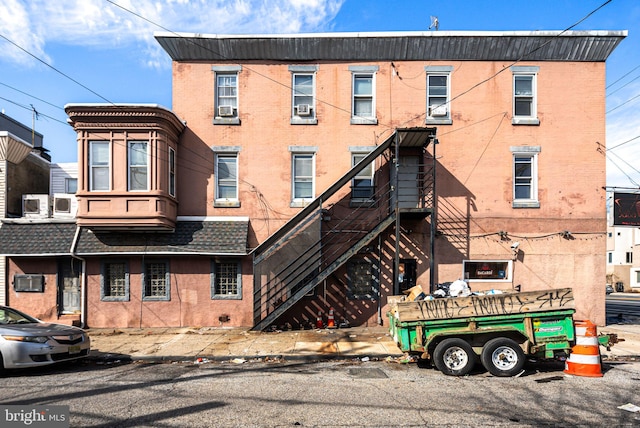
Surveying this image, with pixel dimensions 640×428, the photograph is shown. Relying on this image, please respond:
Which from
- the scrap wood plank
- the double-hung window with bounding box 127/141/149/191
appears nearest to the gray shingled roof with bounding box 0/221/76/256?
the double-hung window with bounding box 127/141/149/191

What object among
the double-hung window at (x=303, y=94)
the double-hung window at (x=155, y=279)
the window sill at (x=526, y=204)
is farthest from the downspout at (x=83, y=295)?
the window sill at (x=526, y=204)

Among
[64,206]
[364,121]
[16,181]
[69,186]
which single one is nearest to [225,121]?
[364,121]

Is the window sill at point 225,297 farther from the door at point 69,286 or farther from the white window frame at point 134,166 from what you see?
the door at point 69,286

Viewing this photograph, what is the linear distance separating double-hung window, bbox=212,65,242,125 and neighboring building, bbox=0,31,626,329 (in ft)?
0.17

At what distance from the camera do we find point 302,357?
30.5 feet

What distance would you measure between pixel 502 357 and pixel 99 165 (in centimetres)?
1229

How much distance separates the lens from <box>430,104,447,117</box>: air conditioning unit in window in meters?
13.5

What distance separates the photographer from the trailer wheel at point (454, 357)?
7.73m

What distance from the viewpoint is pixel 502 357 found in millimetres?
7746

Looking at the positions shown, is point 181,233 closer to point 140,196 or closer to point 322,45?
point 140,196

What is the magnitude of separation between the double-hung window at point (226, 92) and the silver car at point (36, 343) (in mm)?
7919

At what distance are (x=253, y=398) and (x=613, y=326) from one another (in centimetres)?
1306

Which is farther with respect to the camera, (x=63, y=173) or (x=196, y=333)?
(x=63, y=173)

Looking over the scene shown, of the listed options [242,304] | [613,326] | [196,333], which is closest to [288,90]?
[242,304]
